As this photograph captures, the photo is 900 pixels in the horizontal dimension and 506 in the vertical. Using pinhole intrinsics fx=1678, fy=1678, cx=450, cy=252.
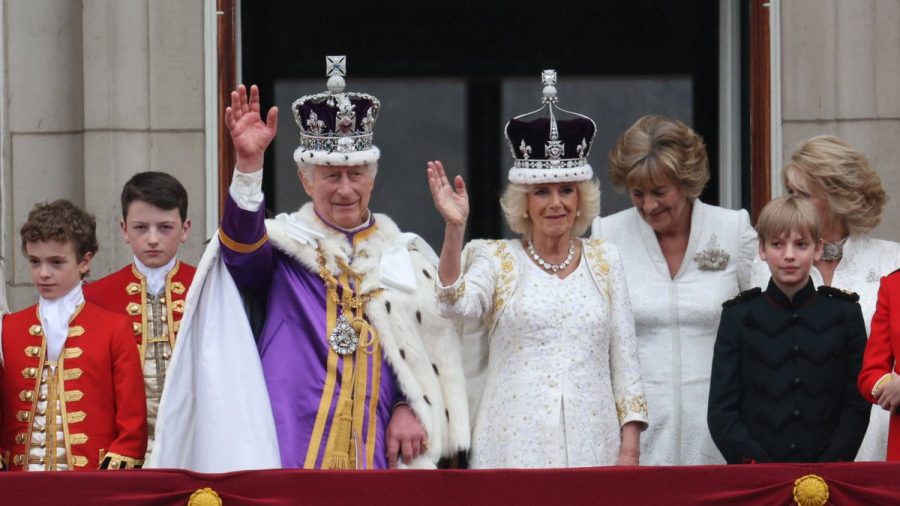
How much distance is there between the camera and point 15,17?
7.28 meters

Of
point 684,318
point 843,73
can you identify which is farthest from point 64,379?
point 843,73

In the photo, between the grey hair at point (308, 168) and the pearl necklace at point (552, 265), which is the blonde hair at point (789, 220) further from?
the grey hair at point (308, 168)

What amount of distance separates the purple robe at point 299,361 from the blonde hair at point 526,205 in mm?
622

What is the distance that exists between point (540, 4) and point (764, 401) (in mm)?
3427

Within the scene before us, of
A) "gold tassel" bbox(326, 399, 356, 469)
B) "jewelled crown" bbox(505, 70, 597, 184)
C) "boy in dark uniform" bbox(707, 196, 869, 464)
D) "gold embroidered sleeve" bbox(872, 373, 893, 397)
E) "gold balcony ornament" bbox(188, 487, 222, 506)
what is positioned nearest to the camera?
"gold balcony ornament" bbox(188, 487, 222, 506)

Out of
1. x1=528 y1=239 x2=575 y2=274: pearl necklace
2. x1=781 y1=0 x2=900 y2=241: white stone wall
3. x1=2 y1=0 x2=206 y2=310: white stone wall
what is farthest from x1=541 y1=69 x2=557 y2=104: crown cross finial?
x1=2 y1=0 x2=206 y2=310: white stone wall

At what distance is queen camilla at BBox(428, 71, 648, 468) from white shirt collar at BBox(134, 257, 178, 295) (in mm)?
1040

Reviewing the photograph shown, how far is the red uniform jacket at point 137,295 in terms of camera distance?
551cm

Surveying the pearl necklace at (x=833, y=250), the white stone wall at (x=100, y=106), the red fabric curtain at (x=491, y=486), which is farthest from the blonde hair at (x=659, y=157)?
the white stone wall at (x=100, y=106)

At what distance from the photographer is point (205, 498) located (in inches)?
174

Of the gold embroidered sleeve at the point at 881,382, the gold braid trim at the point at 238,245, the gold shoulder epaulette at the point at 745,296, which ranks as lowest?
the gold embroidered sleeve at the point at 881,382

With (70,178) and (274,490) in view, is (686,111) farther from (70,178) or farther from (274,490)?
(274,490)

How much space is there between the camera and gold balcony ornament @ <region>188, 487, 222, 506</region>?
4.43m

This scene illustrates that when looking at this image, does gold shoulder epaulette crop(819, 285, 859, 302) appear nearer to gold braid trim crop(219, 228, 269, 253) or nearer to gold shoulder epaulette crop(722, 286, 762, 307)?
gold shoulder epaulette crop(722, 286, 762, 307)
